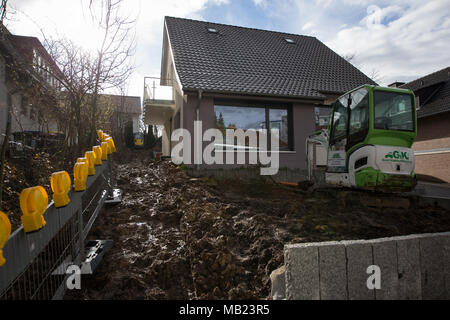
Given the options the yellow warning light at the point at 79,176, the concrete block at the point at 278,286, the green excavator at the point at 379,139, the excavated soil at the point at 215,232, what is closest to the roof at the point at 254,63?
the green excavator at the point at 379,139

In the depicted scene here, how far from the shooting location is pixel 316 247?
106 inches

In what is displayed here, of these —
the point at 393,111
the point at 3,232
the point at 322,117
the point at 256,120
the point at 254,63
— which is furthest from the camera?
the point at 254,63

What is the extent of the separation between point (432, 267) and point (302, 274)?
1.61m

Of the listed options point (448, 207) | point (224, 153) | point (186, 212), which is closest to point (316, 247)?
point (186, 212)

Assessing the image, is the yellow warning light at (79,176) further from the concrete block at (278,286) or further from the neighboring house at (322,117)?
the neighboring house at (322,117)

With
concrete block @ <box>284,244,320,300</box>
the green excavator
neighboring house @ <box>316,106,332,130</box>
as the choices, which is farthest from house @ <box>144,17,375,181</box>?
concrete block @ <box>284,244,320,300</box>

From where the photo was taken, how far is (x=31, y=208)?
6.97 feet

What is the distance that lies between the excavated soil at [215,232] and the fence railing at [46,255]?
14.8 inches

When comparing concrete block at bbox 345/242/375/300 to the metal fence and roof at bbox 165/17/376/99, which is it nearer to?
the metal fence

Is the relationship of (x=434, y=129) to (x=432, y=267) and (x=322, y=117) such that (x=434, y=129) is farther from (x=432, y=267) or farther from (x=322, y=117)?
(x=432, y=267)

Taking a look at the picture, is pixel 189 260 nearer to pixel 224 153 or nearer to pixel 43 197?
pixel 43 197

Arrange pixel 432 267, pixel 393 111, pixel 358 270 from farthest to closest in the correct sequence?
pixel 393 111 < pixel 432 267 < pixel 358 270

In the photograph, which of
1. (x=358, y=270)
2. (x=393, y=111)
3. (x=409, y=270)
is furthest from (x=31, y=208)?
(x=393, y=111)

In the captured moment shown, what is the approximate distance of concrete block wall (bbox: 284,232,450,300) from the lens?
2646 mm
